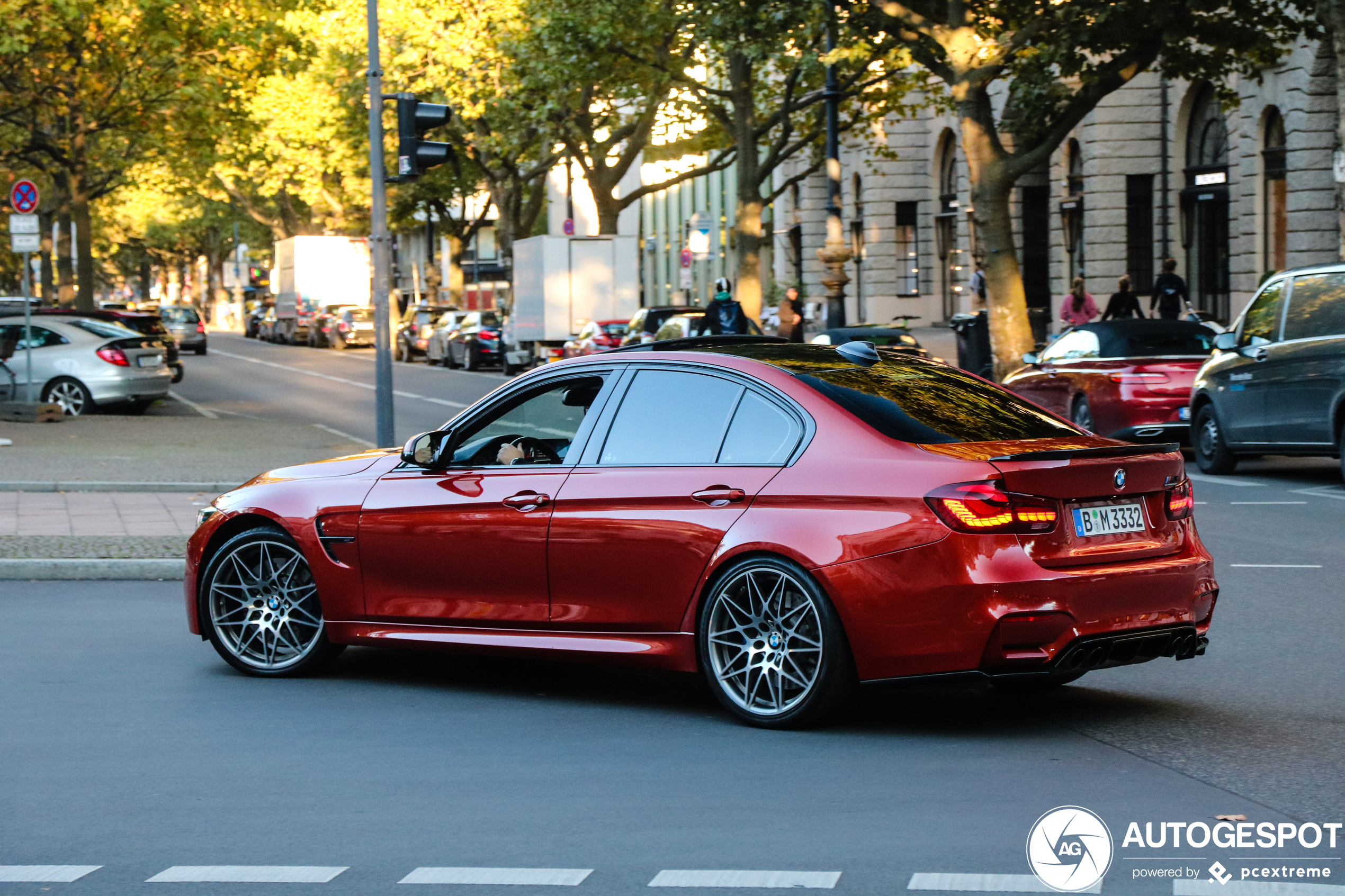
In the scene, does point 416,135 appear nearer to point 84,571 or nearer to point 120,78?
point 84,571

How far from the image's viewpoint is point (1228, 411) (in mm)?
16531

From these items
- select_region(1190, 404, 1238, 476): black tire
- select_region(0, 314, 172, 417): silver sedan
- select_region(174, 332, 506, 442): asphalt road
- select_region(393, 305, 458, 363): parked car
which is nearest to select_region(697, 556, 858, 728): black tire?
select_region(1190, 404, 1238, 476): black tire

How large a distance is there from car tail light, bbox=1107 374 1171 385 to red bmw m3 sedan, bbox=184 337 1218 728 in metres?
10.8

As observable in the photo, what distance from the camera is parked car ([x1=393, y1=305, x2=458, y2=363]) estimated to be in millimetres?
49656

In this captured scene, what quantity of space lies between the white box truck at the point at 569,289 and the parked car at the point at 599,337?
339 centimetres

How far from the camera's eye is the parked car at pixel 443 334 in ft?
153

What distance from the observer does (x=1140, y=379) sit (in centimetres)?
1812

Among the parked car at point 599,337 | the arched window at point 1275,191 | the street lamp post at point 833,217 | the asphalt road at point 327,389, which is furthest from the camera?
the parked car at point 599,337

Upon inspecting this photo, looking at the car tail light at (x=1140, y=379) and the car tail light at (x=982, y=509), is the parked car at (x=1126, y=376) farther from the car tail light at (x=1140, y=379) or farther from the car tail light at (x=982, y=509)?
the car tail light at (x=982, y=509)

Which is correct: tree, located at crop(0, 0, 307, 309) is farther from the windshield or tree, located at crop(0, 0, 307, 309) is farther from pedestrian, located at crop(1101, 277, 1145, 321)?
the windshield

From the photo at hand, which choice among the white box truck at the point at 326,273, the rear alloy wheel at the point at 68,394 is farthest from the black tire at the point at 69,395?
the white box truck at the point at 326,273

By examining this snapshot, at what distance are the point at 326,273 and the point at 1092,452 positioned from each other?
5671 centimetres

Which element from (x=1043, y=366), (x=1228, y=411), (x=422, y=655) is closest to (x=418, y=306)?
(x=1043, y=366)

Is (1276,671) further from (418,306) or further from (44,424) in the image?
(418,306)
